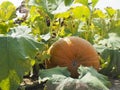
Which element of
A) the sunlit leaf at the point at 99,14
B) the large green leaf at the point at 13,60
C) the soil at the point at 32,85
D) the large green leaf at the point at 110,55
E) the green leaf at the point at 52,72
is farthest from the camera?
the sunlit leaf at the point at 99,14

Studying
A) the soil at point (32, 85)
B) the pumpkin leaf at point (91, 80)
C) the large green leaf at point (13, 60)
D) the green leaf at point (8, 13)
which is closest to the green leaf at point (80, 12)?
the green leaf at point (8, 13)

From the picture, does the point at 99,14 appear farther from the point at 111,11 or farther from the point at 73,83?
the point at 73,83

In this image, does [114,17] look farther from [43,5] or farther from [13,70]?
[13,70]

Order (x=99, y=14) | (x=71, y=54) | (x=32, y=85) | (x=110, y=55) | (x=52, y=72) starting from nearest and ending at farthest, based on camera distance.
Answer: (x=52, y=72) → (x=32, y=85) → (x=71, y=54) → (x=110, y=55) → (x=99, y=14)

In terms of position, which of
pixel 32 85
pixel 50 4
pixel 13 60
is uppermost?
pixel 50 4

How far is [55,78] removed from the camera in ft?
5.82

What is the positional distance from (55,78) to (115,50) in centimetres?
82

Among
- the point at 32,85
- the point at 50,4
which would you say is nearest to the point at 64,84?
the point at 32,85

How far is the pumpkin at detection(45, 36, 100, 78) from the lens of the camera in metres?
2.27

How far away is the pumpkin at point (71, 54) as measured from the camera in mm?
2273

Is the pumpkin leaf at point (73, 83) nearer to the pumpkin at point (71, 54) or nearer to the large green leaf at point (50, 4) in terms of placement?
the pumpkin at point (71, 54)

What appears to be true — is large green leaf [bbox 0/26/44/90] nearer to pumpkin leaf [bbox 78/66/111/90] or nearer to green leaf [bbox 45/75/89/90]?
green leaf [bbox 45/75/89/90]

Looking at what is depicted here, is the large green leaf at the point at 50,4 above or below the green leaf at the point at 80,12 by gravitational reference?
above

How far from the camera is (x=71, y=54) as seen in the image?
229cm
